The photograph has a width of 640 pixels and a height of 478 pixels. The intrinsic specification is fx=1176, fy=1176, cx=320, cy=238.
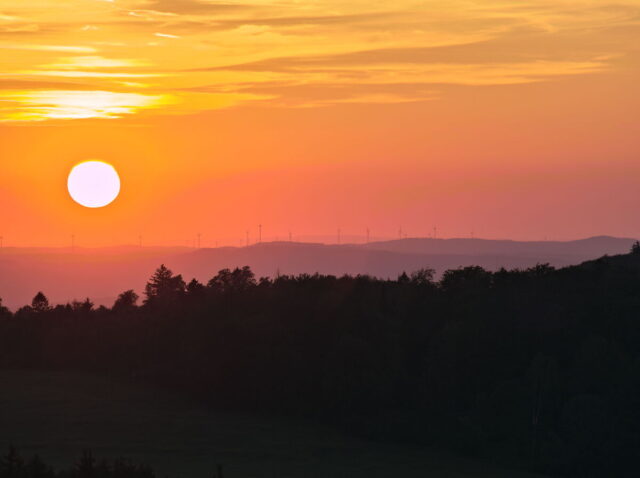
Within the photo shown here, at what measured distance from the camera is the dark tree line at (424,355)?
412 ft

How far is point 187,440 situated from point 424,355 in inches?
1415

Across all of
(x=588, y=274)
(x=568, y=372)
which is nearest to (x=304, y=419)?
(x=568, y=372)

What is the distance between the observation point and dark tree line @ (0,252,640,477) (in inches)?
4938

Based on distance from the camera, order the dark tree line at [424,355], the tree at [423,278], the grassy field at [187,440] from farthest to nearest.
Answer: the tree at [423,278] < the dark tree line at [424,355] < the grassy field at [187,440]

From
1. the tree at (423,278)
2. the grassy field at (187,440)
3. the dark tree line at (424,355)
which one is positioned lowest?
the grassy field at (187,440)

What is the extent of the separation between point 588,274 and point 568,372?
28.7 m

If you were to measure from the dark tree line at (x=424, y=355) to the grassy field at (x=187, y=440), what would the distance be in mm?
6141

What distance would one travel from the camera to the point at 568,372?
135 m

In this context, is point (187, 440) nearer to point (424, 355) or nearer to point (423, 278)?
point (424, 355)

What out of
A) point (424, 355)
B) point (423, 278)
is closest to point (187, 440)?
point (424, 355)

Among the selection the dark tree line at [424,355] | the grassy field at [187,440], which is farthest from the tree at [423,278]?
the grassy field at [187,440]

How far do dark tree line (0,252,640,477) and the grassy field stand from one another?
20.1 ft

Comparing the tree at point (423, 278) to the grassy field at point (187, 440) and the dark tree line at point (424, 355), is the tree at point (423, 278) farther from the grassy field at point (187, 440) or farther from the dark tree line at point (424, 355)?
the grassy field at point (187, 440)

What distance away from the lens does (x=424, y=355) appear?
147 meters
